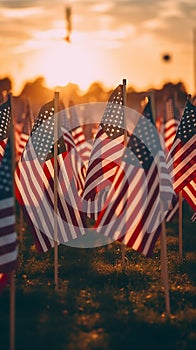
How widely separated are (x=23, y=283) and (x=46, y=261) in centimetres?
173

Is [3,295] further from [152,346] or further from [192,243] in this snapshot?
[192,243]

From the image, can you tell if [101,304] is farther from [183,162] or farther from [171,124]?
→ [171,124]

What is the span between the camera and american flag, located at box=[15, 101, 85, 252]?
11250mm

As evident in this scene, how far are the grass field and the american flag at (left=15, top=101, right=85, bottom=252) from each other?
1052 millimetres

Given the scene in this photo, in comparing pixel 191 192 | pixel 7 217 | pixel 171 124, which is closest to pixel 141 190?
pixel 7 217

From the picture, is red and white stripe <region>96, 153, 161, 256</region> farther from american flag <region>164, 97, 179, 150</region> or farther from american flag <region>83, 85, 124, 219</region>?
american flag <region>164, 97, 179, 150</region>

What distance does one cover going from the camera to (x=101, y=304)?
33.7 feet

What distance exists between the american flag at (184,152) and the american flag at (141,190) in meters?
1.76

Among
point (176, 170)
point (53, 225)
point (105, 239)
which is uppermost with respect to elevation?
point (176, 170)

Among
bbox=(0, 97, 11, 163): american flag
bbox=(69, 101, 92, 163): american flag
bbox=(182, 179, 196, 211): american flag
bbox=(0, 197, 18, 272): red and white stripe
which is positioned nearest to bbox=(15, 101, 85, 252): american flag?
bbox=(0, 97, 11, 163): american flag

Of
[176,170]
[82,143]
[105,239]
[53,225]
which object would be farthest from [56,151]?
[82,143]

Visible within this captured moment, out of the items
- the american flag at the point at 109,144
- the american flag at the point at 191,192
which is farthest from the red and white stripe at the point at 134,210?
the american flag at the point at 191,192

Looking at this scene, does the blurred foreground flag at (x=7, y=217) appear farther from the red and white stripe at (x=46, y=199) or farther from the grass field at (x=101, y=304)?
the red and white stripe at (x=46, y=199)

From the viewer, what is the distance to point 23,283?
11508 millimetres
